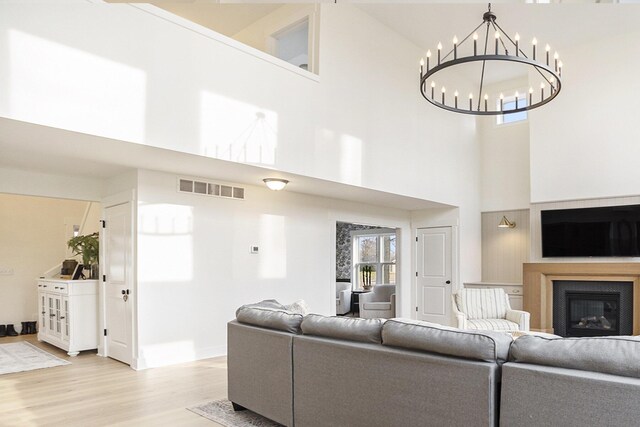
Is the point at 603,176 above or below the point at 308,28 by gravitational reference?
below

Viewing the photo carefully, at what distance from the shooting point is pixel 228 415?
3734mm

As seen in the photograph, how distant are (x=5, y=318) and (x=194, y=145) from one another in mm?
5693

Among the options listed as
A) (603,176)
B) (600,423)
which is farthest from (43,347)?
(603,176)

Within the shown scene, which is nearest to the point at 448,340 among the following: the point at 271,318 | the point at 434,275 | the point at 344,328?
the point at 344,328

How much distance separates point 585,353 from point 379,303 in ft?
25.2

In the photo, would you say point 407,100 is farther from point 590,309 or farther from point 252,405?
point 252,405

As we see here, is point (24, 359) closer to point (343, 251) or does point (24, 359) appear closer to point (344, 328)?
point (344, 328)

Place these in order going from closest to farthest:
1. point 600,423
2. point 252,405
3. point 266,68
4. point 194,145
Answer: point 600,423 < point 252,405 < point 194,145 < point 266,68

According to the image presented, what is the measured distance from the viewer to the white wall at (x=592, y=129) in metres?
7.39

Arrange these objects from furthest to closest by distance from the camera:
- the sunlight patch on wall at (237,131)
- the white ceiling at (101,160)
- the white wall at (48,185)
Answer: the white wall at (48,185) → the sunlight patch on wall at (237,131) → the white ceiling at (101,160)

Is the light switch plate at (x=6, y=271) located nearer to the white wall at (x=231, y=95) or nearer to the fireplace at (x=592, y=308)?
the white wall at (x=231, y=95)

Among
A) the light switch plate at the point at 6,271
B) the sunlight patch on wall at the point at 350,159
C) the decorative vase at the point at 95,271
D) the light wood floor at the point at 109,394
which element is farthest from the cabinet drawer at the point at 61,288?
the sunlight patch on wall at the point at 350,159

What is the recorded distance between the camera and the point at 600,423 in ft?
6.57

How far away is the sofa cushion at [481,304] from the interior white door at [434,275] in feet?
7.76
